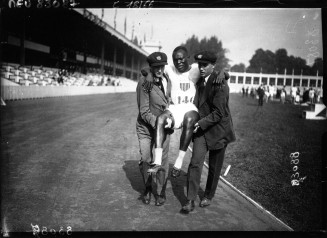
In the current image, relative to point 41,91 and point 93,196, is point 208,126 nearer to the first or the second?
point 93,196

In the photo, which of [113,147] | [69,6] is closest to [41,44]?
[113,147]

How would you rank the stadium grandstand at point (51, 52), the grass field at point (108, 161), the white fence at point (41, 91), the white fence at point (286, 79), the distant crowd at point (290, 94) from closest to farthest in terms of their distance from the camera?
1. the grass field at point (108, 161)
2. the white fence at point (286, 79)
3. the distant crowd at point (290, 94)
4. the white fence at point (41, 91)
5. the stadium grandstand at point (51, 52)

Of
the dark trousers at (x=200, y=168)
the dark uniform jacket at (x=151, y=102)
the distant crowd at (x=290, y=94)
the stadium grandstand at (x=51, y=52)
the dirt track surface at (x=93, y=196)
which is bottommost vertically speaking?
the dirt track surface at (x=93, y=196)

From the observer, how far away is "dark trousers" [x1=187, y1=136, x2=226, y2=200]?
4.28m

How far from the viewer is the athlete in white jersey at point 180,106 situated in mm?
4125

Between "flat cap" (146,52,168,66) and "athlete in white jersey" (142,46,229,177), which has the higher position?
"flat cap" (146,52,168,66)

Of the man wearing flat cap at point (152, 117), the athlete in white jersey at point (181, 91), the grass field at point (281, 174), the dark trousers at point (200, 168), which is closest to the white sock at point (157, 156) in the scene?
the man wearing flat cap at point (152, 117)

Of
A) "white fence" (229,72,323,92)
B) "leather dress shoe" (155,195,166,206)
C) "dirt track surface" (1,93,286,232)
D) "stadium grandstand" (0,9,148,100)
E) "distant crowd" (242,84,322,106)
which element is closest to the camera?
"dirt track surface" (1,93,286,232)

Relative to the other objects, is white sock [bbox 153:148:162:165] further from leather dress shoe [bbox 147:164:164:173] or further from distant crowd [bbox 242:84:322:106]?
distant crowd [bbox 242:84:322:106]

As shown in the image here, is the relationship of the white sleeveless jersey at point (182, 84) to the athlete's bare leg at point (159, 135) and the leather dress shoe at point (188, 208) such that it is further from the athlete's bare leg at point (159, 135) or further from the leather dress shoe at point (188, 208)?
the leather dress shoe at point (188, 208)

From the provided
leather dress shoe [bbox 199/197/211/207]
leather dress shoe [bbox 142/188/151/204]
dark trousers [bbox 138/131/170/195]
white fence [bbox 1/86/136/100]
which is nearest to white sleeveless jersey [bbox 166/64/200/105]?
dark trousers [bbox 138/131/170/195]

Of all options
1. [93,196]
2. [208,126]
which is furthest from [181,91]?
[93,196]

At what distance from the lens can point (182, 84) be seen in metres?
4.30

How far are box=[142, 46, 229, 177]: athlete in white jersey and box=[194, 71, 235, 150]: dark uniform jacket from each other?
121 mm
